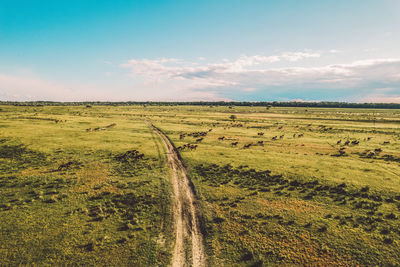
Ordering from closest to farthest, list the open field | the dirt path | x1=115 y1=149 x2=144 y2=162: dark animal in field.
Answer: the dirt path → the open field → x1=115 y1=149 x2=144 y2=162: dark animal in field

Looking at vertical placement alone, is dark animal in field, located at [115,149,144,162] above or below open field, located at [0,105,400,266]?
above

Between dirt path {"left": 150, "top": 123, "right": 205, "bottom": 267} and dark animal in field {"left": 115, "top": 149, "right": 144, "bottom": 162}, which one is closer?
dirt path {"left": 150, "top": 123, "right": 205, "bottom": 267}

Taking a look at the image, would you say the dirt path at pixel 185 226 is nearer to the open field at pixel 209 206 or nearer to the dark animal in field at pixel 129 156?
the open field at pixel 209 206

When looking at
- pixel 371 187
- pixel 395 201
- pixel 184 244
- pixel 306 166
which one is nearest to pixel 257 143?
pixel 306 166

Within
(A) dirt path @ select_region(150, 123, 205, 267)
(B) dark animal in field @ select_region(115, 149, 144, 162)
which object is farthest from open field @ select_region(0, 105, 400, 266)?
(A) dirt path @ select_region(150, 123, 205, 267)

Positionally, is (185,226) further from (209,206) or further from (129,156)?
(129,156)

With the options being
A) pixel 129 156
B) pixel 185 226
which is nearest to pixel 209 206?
pixel 185 226

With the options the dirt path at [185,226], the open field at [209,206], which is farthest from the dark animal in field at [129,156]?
the dirt path at [185,226]

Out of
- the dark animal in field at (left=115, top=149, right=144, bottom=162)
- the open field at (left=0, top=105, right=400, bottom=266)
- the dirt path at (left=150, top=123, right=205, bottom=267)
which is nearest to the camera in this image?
the dirt path at (left=150, top=123, right=205, bottom=267)

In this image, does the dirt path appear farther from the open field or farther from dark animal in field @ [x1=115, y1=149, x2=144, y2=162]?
dark animal in field @ [x1=115, y1=149, x2=144, y2=162]
